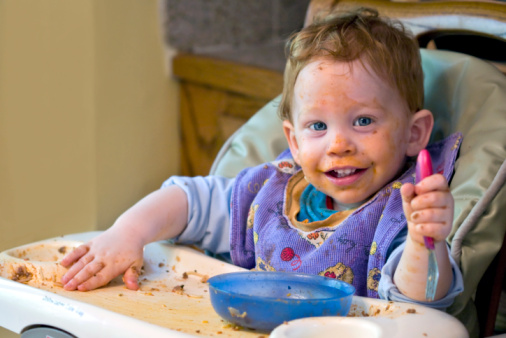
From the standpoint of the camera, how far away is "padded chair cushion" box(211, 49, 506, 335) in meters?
0.85

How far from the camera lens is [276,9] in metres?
2.18

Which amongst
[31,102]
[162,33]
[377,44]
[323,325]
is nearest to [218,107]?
[162,33]

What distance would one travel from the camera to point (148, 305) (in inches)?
33.3

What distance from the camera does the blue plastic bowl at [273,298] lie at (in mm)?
731

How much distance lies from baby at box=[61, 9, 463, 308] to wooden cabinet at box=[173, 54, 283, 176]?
66 cm

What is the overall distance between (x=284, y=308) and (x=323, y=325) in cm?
5

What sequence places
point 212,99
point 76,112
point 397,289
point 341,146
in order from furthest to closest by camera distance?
point 212,99
point 76,112
point 341,146
point 397,289

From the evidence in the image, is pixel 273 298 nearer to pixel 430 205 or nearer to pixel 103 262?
pixel 430 205

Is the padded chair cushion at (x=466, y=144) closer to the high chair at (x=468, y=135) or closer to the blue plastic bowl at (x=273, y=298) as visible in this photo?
the high chair at (x=468, y=135)

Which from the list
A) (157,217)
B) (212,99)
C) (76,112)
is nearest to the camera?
(157,217)

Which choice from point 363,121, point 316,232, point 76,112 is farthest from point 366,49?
point 76,112

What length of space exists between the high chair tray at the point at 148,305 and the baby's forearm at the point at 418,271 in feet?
0.08

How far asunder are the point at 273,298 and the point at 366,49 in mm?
395

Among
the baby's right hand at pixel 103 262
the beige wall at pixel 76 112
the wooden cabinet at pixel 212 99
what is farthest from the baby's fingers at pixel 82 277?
the wooden cabinet at pixel 212 99
